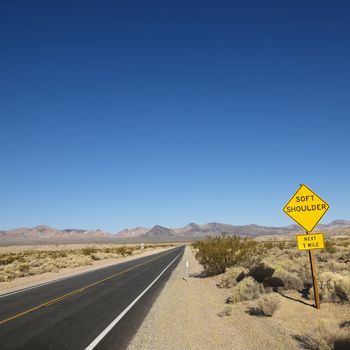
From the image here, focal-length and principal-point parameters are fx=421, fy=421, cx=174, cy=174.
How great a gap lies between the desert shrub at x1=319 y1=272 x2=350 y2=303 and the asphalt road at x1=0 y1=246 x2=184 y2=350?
510cm

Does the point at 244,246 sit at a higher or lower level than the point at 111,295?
higher

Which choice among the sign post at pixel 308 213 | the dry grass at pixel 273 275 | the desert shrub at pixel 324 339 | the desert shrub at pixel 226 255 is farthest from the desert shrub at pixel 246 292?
the desert shrub at pixel 226 255

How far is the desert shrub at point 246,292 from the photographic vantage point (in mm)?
13352

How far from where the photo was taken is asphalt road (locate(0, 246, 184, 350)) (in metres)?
8.91

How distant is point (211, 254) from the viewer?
2353 cm

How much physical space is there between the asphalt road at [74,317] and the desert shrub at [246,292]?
285cm

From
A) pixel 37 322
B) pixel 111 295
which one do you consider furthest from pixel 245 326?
pixel 111 295

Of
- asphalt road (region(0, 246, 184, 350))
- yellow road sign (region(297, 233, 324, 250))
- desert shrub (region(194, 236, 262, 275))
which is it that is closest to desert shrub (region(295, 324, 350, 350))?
yellow road sign (region(297, 233, 324, 250))

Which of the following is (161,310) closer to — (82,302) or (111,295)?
(82,302)

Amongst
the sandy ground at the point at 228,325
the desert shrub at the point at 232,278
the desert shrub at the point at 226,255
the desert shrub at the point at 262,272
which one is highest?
the desert shrub at the point at 226,255

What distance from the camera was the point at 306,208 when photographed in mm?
10844

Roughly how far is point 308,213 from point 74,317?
23.0ft

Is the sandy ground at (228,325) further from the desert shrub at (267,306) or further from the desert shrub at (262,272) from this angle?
the desert shrub at (262,272)

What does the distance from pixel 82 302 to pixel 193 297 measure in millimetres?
4068
